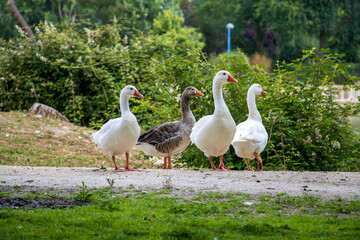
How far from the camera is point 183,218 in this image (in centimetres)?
497

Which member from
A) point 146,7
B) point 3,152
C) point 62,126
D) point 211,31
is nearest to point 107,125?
point 3,152

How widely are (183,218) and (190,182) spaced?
209 cm

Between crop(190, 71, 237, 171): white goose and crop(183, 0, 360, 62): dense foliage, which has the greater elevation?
crop(183, 0, 360, 62): dense foliage

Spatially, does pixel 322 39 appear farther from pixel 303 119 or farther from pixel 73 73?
pixel 303 119

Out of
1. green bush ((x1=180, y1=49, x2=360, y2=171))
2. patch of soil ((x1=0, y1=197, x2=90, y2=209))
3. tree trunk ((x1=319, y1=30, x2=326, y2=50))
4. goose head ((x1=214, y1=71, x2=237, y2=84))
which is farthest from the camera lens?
tree trunk ((x1=319, y1=30, x2=326, y2=50))

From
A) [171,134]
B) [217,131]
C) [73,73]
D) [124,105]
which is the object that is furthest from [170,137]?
[73,73]

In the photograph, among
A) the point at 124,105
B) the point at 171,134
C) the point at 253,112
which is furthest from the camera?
the point at 171,134

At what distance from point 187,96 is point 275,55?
1637 inches

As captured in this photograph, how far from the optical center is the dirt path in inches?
252

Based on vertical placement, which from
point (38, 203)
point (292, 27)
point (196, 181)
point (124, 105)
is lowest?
point (196, 181)

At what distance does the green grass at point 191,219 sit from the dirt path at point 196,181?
0.54 meters

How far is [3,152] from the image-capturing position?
11.4 m

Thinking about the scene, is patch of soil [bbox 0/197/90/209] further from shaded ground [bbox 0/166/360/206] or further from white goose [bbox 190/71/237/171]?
white goose [bbox 190/71/237/171]

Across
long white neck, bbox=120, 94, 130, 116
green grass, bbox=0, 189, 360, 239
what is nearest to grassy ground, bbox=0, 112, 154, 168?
long white neck, bbox=120, 94, 130, 116
